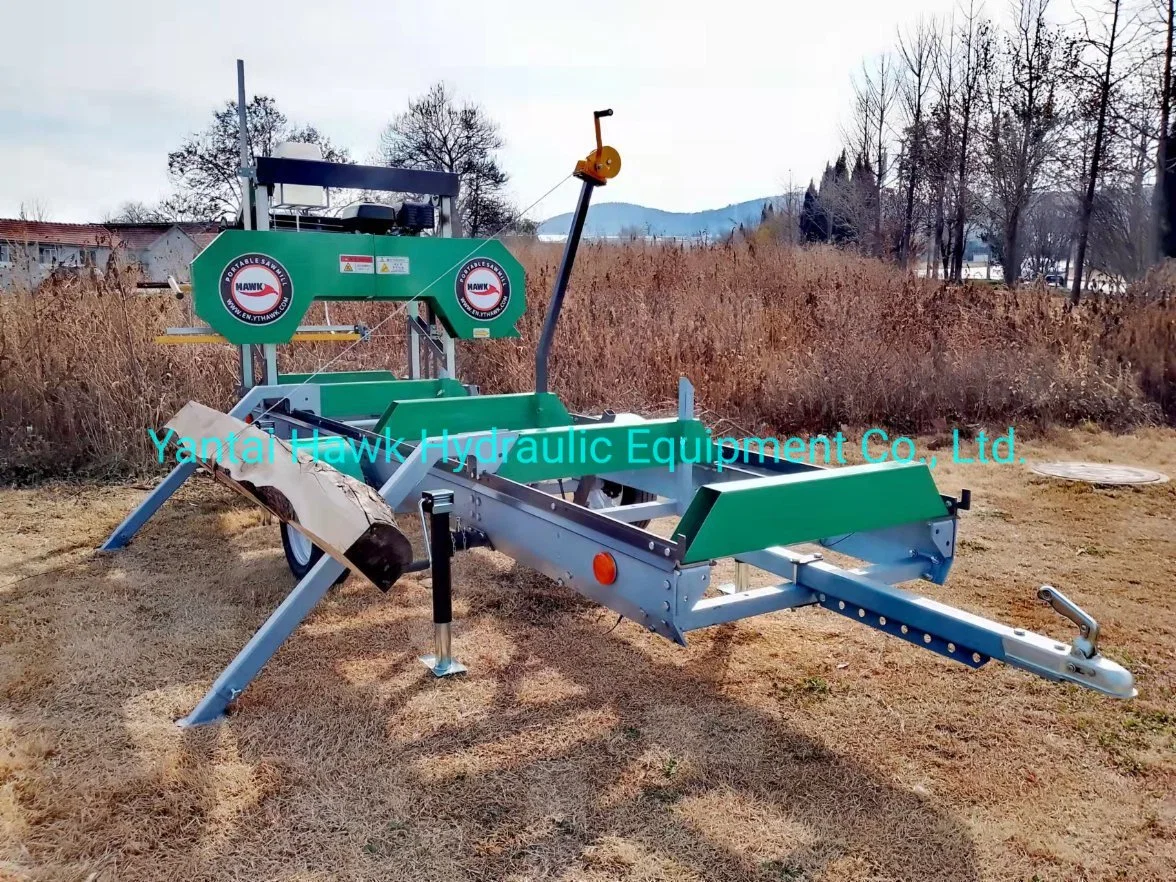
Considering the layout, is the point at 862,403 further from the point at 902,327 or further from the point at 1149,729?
the point at 1149,729

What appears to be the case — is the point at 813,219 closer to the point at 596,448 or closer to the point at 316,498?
the point at 596,448

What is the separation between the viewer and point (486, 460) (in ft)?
9.96

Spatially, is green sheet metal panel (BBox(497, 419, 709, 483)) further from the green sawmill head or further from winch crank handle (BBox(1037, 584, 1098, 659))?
the green sawmill head

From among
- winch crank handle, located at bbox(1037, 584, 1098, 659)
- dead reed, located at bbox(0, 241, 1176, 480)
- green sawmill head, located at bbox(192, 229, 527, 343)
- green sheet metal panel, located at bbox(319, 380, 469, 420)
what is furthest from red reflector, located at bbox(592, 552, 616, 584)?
dead reed, located at bbox(0, 241, 1176, 480)

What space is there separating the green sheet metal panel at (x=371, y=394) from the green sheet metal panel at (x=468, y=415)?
0.67 metres

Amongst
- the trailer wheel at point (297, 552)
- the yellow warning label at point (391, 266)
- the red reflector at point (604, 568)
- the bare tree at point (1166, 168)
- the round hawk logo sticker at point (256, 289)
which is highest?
the bare tree at point (1166, 168)

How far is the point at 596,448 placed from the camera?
10.7 feet

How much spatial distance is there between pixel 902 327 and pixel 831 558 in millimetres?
4717

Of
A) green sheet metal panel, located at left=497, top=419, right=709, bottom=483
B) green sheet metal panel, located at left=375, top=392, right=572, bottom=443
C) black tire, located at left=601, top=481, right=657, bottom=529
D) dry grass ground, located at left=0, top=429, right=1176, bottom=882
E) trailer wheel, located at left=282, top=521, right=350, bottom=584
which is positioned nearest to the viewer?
dry grass ground, located at left=0, top=429, right=1176, bottom=882

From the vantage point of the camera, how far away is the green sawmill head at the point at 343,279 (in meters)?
4.35

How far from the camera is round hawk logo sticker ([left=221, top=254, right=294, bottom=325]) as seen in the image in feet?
14.3

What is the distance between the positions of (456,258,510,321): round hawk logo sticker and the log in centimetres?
200

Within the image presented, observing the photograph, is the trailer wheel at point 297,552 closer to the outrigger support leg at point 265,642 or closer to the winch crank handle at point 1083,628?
the outrigger support leg at point 265,642

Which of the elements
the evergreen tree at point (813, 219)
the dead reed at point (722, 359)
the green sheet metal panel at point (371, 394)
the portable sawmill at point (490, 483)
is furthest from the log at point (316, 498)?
the evergreen tree at point (813, 219)
